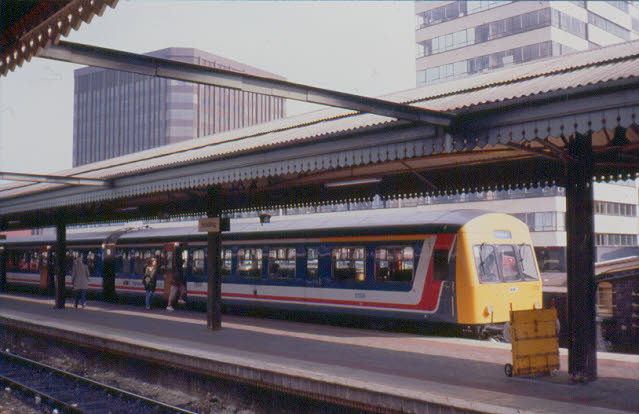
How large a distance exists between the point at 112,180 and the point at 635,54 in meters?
10.9

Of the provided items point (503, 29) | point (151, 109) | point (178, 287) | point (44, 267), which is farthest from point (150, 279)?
point (151, 109)

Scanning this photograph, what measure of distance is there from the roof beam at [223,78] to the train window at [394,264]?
626 centimetres

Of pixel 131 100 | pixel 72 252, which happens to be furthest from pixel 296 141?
pixel 131 100

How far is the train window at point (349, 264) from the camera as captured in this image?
14781 millimetres

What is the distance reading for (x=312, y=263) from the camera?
16.0m

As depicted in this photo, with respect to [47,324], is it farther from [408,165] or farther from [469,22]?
[469,22]

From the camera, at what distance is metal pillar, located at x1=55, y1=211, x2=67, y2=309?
Result: 19.7 m

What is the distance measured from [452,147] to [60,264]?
1582 centimetres

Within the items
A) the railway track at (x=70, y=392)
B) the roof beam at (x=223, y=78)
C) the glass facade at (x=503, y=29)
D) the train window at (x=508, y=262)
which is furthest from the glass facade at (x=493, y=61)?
the railway track at (x=70, y=392)

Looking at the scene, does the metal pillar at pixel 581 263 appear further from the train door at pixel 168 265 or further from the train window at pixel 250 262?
the train door at pixel 168 265

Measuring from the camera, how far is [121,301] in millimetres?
23984

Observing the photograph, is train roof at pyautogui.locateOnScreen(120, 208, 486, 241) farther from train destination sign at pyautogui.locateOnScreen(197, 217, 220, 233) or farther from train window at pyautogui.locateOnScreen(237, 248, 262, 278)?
train destination sign at pyautogui.locateOnScreen(197, 217, 220, 233)

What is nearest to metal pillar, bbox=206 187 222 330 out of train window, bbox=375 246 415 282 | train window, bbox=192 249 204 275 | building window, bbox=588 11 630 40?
train window, bbox=375 246 415 282

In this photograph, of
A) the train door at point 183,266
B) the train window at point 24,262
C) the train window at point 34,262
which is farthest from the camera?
the train window at point 24,262
